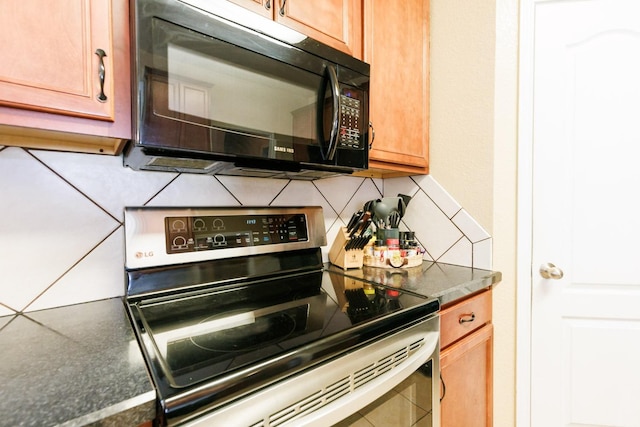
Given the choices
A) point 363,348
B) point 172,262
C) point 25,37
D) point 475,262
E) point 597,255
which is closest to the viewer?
point 25,37

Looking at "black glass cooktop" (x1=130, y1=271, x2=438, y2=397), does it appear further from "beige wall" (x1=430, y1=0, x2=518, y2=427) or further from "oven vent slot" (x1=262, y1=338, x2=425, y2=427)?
"beige wall" (x1=430, y1=0, x2=518, y2=427)

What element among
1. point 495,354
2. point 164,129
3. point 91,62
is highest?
point 91,62

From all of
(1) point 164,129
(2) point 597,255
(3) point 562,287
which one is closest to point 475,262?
(3) point 562,287

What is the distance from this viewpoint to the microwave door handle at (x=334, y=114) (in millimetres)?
857

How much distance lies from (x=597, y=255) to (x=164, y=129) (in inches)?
60.4

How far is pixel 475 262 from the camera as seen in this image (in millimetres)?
1293

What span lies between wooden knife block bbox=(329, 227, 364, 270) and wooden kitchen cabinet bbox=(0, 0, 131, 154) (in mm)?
847

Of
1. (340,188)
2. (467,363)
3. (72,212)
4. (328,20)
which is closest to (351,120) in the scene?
(328,20)

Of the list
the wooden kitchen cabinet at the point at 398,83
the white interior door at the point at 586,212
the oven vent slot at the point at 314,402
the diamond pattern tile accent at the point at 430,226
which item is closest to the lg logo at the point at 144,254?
the oven vent slot at the point at 314,402

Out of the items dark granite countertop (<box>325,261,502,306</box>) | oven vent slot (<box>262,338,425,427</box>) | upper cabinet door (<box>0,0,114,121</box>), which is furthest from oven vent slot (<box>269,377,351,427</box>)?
upper cabinet door (<box>0,0,114,121</box>)

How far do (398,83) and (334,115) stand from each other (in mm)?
535

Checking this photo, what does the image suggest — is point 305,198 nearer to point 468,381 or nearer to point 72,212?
point 72,212

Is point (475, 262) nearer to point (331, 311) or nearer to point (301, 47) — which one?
point (331, 311)

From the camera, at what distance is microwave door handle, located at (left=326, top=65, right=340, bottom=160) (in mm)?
857
